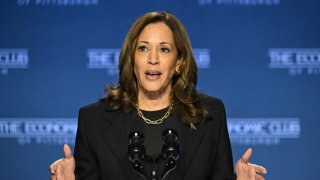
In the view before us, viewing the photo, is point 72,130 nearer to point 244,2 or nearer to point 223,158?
point 244,2

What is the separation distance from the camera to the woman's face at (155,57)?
2164 millimetres

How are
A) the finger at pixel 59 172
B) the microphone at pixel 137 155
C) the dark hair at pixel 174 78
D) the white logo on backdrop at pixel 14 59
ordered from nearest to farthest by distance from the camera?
the microphone at pixel 137 155 < the finger at pixel 59 172 < the dark hair at pixel 174 78 < the white logo on backdrop at pixel 14 59

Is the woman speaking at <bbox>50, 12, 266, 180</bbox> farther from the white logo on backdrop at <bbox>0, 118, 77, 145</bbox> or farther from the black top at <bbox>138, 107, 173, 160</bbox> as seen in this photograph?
the white logo on backdrop at <bbox>0, 118, 77, 145</bbox>

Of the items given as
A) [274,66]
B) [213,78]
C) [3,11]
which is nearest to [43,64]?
[3,11]

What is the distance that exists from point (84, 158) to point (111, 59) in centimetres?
160

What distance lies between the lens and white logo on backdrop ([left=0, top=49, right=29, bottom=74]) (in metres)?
3.76

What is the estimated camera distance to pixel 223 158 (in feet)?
7.28

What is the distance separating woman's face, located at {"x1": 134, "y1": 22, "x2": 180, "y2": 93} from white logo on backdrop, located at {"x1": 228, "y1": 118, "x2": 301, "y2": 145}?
150 cm

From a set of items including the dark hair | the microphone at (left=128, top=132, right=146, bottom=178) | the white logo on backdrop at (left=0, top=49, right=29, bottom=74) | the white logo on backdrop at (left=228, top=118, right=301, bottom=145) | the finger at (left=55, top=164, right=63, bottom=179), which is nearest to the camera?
the microphone at (left=128, top=132, right=146, bottom=178)

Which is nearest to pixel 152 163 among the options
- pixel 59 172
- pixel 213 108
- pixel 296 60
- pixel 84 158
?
pixel 59 172

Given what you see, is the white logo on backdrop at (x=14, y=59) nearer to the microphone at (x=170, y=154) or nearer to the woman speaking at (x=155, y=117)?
the woman speaking at (x=155, y=117)

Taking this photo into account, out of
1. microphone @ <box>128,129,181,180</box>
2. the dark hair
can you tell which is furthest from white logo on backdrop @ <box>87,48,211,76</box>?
microphone @ <box>128,129,181,180</box>

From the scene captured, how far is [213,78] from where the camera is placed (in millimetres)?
3734

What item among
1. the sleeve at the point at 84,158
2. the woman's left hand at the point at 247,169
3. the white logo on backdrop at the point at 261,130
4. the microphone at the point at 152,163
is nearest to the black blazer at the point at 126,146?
the sleeve at the point at 84,158
